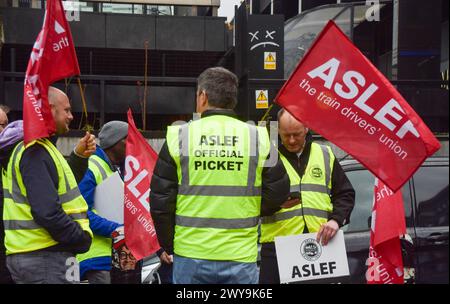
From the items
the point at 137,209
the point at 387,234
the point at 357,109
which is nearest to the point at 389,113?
the point at 357,109

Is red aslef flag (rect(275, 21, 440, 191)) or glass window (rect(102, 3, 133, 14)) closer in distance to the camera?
red aslef flag (rect(275, 21, 440, 191))

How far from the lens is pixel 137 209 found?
4465 millimetres

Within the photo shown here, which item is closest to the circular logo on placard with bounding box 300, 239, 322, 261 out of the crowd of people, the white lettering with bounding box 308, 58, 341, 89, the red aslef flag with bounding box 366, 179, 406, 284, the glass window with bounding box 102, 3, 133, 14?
the red aslef flag with bounding box 366, 179, 406, 284

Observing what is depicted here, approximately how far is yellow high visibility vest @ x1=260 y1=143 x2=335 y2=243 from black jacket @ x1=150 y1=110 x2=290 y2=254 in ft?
2.22

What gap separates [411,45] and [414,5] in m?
0.63

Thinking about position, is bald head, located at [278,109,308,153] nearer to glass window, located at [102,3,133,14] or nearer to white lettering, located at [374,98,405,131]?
white lettering, located at [374,98,405,131]

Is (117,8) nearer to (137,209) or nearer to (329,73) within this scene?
(137,209)

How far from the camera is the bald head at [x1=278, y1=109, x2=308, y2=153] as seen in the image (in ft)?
13.8

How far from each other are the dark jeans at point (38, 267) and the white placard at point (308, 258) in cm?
135

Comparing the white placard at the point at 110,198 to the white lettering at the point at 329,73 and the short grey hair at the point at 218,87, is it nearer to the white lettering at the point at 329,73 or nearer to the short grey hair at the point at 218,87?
the short grey hair at the point at 218,87

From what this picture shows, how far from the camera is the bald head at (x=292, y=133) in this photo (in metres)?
4.22

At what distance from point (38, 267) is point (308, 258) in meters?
1.67

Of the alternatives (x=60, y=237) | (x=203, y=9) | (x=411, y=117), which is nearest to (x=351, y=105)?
(x=411, y=117)
